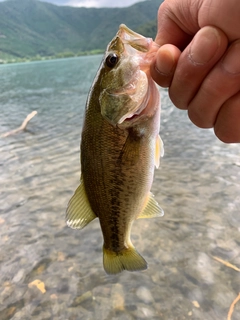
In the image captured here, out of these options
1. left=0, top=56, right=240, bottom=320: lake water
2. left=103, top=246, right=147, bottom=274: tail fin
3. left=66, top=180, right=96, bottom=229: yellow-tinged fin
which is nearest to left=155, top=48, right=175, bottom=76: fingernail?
left=66, top=180, right=96, bottom=229: yellow-tinged fin

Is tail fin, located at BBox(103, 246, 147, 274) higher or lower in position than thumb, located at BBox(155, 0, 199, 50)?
lower

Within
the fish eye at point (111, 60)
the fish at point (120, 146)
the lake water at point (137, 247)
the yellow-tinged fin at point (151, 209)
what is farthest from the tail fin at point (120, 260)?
the lake water at point (137, 247)

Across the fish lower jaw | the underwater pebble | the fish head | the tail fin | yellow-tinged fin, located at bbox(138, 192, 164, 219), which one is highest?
the fish head

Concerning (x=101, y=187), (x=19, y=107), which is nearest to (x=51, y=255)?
(x=101, y=187)

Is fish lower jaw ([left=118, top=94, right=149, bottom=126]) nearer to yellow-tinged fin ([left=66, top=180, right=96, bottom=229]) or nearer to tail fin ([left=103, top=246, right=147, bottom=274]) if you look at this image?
yellow-tinged fin ([left=66, top=180, right=96, bottom=229])

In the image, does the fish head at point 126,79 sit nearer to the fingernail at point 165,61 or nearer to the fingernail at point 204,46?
the fingernail at point 165,61

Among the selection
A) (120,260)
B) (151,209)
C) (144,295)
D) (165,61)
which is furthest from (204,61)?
(144,295)

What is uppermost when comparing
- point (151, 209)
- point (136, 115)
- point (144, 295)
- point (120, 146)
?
point (136, 115)

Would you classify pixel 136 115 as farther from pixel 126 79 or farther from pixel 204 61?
pixel 204 61
